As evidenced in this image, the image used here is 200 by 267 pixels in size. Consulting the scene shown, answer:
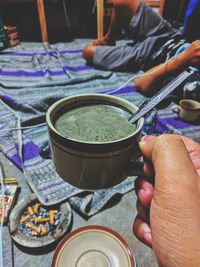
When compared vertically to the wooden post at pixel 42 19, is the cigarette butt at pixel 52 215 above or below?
below

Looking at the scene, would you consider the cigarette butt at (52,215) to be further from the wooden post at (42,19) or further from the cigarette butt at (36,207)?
the wooden post at (42,19)

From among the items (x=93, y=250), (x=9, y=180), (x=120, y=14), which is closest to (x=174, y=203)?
(x=93, y=250)

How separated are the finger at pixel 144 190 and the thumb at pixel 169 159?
11cm

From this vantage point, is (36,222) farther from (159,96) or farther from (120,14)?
(120,14)

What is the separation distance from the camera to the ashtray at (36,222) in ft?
2.41

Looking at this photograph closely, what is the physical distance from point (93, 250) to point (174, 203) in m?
0.40

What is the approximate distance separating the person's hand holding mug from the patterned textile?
44 cm

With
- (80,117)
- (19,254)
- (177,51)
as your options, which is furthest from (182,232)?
(177,51)

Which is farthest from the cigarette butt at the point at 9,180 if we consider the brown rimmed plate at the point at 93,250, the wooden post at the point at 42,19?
the wooden post at the point at 42,19

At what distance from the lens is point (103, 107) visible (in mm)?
513

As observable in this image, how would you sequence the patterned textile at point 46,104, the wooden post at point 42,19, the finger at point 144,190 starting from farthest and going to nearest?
1. the wooden post at point 42,19
2. the patterned textile at point 46,104
3. the finger at point 144,190

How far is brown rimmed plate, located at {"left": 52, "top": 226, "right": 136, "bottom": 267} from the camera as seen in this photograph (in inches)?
26.3

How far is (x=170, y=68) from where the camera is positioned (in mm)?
1408

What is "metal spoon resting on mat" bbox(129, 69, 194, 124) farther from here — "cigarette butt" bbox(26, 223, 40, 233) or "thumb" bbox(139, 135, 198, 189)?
"cigarette butt" bbox(26, 223, 40, 233)
